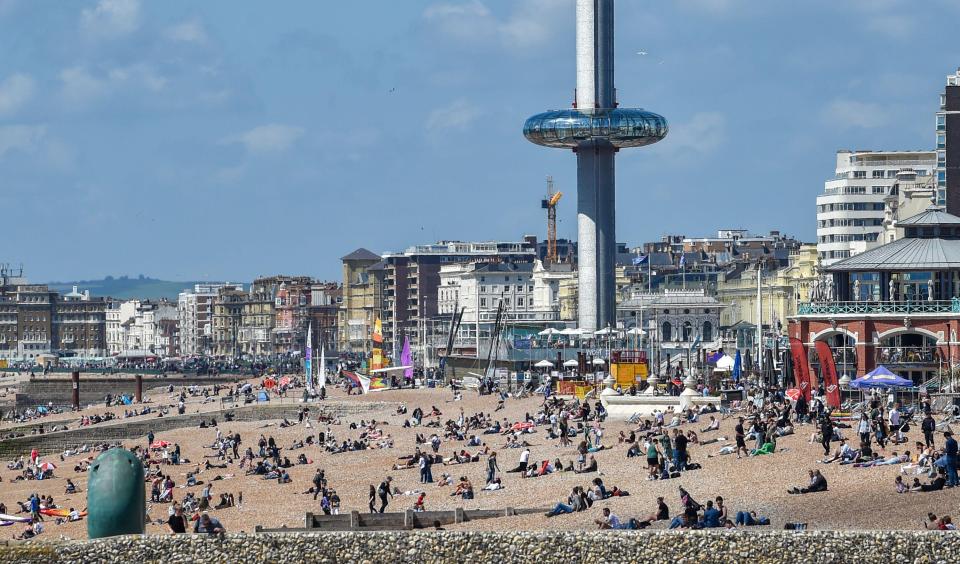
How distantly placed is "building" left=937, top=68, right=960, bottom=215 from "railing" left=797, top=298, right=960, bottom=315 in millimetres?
23406

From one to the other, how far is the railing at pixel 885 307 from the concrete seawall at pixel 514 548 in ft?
95.5

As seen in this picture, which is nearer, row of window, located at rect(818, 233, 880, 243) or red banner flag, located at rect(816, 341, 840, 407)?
red banner flag, located at rect(816, 341, 840, 407)

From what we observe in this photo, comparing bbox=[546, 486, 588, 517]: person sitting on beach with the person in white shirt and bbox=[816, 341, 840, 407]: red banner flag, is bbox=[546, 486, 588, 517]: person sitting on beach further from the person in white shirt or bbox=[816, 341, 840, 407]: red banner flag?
bbox=[816, 341, 840, 407]: red banner flag

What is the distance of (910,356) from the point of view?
57125 mm

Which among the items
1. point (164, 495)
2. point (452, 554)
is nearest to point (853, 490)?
point (452, 554)

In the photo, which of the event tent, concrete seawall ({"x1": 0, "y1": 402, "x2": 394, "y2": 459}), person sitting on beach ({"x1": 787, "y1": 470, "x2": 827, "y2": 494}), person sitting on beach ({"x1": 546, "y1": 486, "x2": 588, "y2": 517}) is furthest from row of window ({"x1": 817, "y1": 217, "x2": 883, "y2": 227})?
person sitting on beach ({"x1": 546, "y1": 486, "x2": 588, "y2": 517})

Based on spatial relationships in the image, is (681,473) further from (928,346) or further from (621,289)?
(621,289)

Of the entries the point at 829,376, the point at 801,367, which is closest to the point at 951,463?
the point at 829,376

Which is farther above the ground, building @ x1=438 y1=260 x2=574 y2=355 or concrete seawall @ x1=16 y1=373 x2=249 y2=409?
building @ x1=438 y1=260 x2=574 y2=355

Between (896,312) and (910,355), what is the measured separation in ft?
4.45

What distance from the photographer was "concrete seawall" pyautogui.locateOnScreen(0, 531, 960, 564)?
28891 mm

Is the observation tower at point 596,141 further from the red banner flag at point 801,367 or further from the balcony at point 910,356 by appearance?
the red banner flag at point 801,367

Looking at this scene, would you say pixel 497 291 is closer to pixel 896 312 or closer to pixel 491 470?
pixel 896 312

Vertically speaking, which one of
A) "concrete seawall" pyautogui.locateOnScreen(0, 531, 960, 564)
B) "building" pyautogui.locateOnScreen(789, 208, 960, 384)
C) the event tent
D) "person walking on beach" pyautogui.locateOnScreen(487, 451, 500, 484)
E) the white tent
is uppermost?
"building" pyautogui.locateOnScreen(789, 208, 960, 384)
